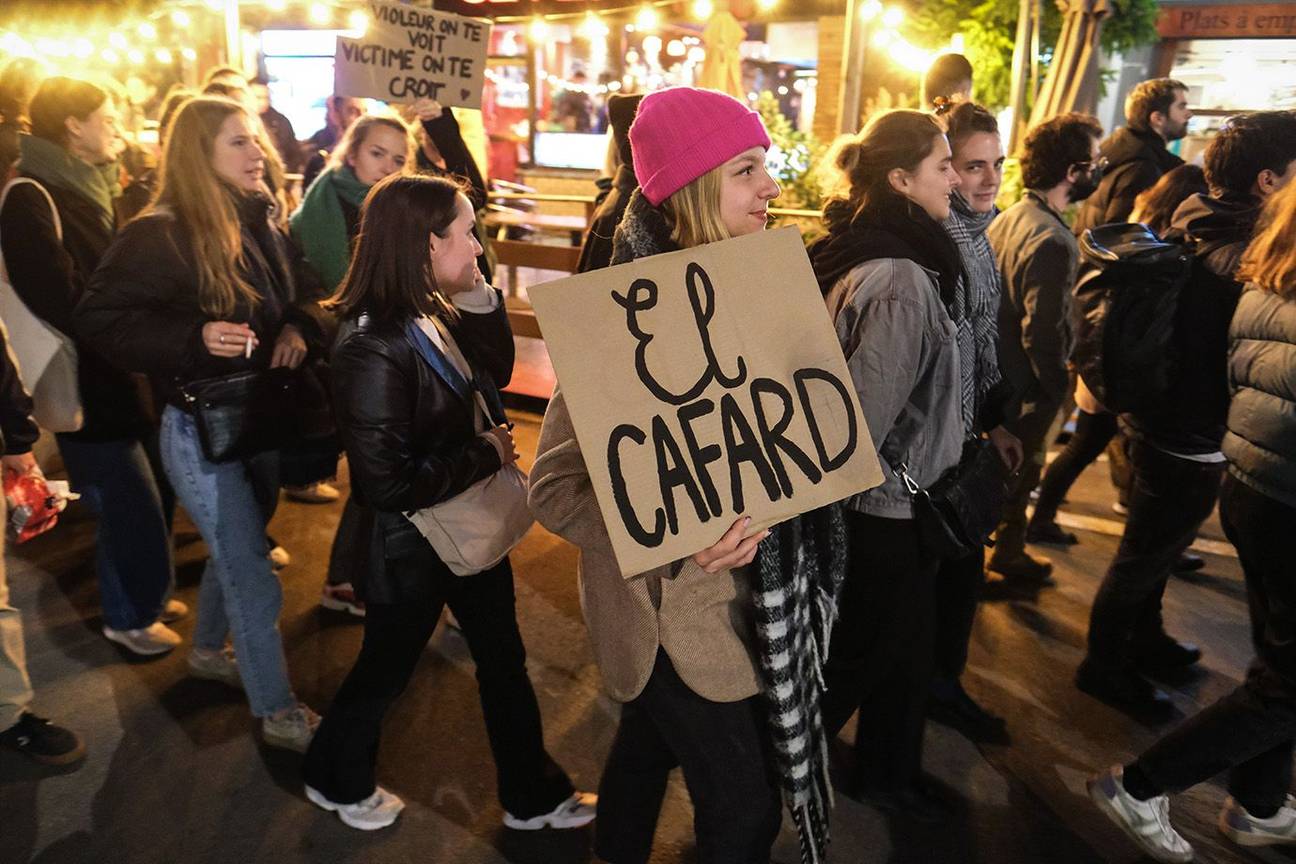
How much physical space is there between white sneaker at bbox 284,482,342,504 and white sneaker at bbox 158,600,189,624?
1.28m

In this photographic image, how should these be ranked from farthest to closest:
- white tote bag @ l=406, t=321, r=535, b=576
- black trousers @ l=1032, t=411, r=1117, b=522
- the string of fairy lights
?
the string of fairy lights, black trousers @ l=1032, t=411, r=1117, b=522, white tote bag @ l=406, t=321, r=535, b=576

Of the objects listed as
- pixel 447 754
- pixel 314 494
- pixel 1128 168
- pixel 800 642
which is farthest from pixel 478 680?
pixel 1128 168

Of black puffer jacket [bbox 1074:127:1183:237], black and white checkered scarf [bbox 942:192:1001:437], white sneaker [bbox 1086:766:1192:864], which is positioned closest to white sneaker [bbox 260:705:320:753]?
black and white checkered scarf [bbox 942:192:1001:437]

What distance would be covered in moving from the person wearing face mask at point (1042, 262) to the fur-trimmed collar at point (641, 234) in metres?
2.30

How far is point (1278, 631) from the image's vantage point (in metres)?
2.38

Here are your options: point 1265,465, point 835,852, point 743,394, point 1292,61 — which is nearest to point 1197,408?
point 1265,465

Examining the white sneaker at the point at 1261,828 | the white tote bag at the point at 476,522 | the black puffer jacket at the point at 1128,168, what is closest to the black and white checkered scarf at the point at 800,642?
the white tote bag at the point at 476,522

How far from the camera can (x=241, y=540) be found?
Result: 2809 mm

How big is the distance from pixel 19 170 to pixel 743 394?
3137 millimetres

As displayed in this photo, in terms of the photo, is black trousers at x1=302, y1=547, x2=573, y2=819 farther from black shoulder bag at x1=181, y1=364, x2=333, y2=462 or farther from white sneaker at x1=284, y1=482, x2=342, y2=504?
white sneaker at x1=284, y1=482, x2=342, y2=504

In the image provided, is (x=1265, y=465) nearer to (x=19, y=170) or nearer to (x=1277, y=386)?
(x=1277, y=386)

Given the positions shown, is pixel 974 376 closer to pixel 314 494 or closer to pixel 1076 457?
pixel 1076 457

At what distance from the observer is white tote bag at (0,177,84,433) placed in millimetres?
3127

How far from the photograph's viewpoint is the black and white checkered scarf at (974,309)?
102 inches
